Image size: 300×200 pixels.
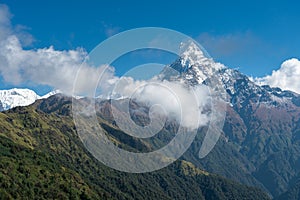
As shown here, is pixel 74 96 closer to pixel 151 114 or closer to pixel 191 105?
pixel 151 114

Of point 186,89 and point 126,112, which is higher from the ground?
point 186,89

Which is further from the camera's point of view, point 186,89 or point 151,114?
point 186,89

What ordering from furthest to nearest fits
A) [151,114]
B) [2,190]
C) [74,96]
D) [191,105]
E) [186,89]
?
[2,190] → [186,89] → [191,105] → [151,114] → [74,96]

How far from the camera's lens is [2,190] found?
625 feet

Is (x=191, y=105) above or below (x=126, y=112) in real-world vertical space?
above

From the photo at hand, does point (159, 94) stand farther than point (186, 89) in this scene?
No

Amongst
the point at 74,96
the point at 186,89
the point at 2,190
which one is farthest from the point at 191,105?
the point at 2,190

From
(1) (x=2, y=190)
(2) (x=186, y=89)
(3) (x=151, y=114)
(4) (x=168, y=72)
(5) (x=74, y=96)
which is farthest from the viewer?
(1) (x=2, y=190)

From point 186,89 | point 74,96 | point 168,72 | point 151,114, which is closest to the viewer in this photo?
point 74,96

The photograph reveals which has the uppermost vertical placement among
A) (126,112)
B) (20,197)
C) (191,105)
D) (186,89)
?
(20,197)

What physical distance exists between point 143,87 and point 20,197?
510ft

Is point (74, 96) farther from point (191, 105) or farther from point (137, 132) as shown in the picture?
point (191, 105)

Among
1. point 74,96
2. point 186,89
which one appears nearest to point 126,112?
point 74,96

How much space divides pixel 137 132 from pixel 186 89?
17.7 m
